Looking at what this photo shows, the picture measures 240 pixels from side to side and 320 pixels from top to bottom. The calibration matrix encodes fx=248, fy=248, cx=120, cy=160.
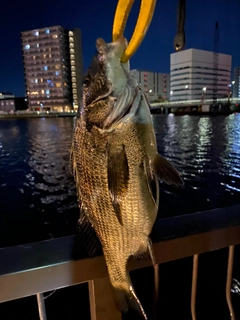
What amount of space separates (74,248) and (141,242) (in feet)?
1.21

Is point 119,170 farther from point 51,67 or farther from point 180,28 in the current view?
point 51,67

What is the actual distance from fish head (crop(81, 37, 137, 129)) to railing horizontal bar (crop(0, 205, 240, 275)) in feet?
2.29

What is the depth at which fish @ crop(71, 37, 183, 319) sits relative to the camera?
1.34 meters

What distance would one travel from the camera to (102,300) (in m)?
1.44

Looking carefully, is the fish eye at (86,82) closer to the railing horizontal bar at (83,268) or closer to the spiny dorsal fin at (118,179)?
the spiny dorsal fin at (118,179)

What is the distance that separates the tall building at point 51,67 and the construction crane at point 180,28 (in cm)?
10946

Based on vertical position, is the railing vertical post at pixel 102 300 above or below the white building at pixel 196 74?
below

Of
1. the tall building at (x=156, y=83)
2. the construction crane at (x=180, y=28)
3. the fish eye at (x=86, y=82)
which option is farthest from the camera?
the tall building at (x=156, y=83)

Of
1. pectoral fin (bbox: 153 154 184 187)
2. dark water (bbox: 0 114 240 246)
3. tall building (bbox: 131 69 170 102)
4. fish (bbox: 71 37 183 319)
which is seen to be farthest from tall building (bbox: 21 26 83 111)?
pectoral fin (bbox: 153 154 184 187)

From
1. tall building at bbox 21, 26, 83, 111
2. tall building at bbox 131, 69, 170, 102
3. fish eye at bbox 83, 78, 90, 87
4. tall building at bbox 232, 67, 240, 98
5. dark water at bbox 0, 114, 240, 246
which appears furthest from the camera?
tall building at bbox 131, 69, 170, 102

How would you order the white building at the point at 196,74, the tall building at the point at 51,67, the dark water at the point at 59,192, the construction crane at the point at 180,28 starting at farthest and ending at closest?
the white building at the point at 196,74
the tall building at the point at 51,67
the dark water at the point at 59,192
the construction crane at the point at 180,28

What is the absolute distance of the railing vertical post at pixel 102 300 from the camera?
4.64ft

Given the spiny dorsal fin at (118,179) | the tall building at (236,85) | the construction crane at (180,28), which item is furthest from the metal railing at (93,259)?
the tall building at (236,85)

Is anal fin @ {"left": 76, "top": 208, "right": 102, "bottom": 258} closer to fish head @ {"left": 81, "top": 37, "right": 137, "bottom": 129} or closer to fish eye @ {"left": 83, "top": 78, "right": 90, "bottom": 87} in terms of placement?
fish head @ {"left": 81, "top": 37, "right": 137, "bottom": 129}
